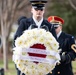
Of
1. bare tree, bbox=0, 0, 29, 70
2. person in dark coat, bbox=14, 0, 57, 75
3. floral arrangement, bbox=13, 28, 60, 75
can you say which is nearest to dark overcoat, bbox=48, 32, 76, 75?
person in dark coat, bbox=14, 0, 57, 75

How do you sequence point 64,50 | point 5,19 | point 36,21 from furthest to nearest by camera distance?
point 5,19 → point 64,50 → point 36,21

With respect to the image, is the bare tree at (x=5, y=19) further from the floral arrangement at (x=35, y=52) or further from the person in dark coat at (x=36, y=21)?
the floral arrangement at (x=35, y=52)

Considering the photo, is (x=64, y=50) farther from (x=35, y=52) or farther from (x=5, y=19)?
(x=5, y=19)

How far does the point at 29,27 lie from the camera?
7449mm

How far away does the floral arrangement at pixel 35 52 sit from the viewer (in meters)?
7.16

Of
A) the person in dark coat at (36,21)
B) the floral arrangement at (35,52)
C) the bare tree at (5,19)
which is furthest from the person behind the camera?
the bare tree at (5,19)

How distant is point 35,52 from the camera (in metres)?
7.25

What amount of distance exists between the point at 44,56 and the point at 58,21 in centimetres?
286

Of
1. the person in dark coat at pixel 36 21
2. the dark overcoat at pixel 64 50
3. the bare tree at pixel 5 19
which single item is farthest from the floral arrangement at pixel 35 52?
the bare tree at pixel 5 19

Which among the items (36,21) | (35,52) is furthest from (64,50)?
(35,52)

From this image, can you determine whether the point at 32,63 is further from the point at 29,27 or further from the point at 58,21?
the point at 58,21

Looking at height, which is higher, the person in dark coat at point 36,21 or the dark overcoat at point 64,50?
the person in dark coat at point 36,21

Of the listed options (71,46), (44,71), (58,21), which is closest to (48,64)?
(44,71)

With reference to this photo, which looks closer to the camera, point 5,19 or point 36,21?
point 36,21
